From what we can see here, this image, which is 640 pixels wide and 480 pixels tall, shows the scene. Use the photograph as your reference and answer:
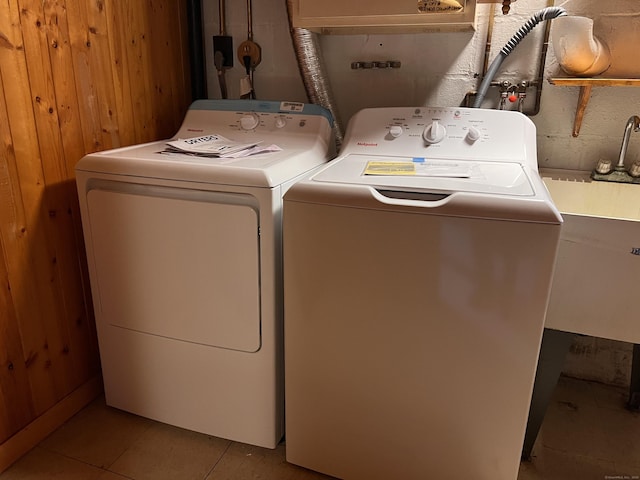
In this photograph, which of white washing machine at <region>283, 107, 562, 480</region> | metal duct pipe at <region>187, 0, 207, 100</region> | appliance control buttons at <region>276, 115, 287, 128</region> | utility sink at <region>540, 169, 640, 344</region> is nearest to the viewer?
white washing machine at <region>283, 107, 562, 480</region>

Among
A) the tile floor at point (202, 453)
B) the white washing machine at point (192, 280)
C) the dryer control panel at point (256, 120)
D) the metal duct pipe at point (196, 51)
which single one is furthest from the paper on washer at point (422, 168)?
the metal duct pipe at point (196, 51)

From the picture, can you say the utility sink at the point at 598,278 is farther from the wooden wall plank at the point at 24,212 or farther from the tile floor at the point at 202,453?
the wooden wall plank at the point at 24,212

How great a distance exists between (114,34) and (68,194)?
60 centimetres

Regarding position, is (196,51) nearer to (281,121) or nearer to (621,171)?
(281,121)

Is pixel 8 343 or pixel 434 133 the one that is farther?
pixel 434 133

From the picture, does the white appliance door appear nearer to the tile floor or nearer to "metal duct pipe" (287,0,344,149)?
the tile floor

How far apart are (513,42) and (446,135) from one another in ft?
1.38

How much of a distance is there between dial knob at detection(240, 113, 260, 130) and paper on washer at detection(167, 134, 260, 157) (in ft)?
0.48

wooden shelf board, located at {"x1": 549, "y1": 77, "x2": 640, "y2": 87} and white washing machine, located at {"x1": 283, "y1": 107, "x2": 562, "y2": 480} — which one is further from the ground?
wooden shelf board, located at {"x1": 549, "y1": 77, "x2": 640, "y2": 87}

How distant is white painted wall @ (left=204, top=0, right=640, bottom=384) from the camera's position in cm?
175

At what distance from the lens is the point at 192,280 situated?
5.03 feet

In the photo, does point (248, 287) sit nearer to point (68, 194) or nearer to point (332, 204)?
point (332, 204)

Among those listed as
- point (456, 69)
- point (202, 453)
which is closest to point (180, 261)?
point (202, 453)

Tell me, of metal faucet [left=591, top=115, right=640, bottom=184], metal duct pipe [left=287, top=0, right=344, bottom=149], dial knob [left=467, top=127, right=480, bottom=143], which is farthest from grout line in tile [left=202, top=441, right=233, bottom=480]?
metal faucet [left=591, top=115, right=640, bottom=184]
